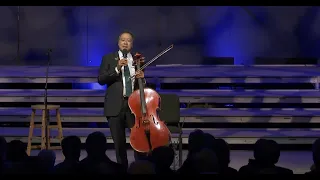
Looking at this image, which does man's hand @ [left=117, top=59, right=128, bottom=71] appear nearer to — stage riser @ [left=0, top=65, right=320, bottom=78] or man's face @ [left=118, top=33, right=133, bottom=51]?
man's face @ [left=118, top=33, right=133, bottom=51]

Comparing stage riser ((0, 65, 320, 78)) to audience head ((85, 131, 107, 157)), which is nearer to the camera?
audience head ((85, 131, 107, 157))

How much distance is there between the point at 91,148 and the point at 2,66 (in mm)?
8104

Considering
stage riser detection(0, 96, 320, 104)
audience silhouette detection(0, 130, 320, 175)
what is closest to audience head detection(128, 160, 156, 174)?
audience silhouette detection(0, 130, 320, 175)

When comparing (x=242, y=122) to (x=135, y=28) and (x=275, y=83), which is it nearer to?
(x=275, y=83)

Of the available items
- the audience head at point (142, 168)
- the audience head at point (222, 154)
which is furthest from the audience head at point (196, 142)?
the audience head at point (142, 168)

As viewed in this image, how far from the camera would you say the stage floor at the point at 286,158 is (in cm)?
694

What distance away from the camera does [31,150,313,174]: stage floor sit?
6.94m

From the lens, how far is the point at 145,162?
3043 millimetres

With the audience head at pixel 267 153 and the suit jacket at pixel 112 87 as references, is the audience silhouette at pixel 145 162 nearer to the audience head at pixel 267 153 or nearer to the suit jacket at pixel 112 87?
the audience head at pixel 267 153

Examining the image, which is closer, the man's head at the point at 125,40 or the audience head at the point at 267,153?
the audience head at the point at 267,153

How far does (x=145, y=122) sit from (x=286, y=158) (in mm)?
2909

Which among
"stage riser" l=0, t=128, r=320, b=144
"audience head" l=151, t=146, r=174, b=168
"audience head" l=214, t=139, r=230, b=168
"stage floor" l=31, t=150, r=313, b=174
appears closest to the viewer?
"audience head" l=151, t=146, r=174, b=168

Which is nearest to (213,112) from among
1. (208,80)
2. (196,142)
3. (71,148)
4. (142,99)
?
(208,80)

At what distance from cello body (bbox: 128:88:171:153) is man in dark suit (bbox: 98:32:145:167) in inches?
5.9
